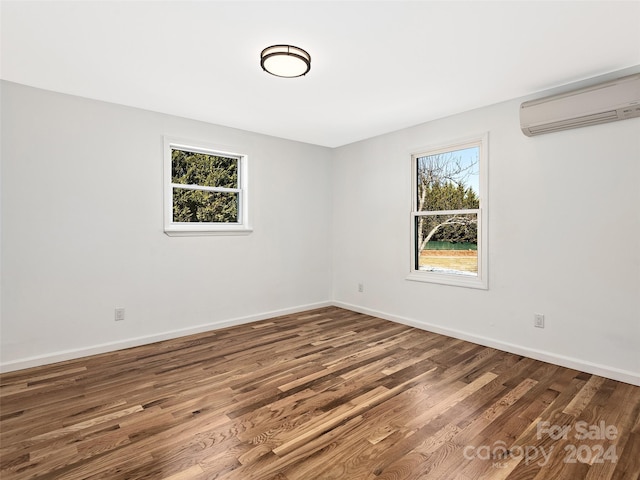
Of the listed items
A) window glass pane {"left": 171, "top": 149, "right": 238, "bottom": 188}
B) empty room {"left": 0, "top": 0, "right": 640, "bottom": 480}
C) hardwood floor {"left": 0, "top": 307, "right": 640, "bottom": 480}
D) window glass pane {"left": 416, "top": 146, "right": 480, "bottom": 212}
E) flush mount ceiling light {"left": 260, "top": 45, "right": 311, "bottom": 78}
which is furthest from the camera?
window glass pane {"left": 171, "top": 149, "right": 238, "bottom": 188}

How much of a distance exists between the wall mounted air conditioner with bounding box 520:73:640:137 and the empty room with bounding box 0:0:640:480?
3 centimetres

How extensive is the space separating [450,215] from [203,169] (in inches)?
119

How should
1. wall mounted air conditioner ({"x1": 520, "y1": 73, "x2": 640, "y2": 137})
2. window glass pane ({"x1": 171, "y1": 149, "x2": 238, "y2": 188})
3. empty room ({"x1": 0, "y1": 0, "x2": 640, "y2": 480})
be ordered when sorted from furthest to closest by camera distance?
window glass pane ({"x1": 171, "y1": 149, "x2": 238, "y2": 188})
wall mounted air conditioner ({"x1": 520, "y1": 73, "x2": 640, "y2": 137})
empty room ({"x1": 0, "y1": 0, "x2": 640, "y2": 480})

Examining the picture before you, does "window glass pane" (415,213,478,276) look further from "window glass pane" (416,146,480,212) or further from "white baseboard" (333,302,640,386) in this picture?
"white baseboard" (333,302,640,386)

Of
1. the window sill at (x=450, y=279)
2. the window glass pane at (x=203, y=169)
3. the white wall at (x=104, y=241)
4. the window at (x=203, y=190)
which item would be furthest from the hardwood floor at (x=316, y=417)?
the window glass pane at (x=203, y=169)

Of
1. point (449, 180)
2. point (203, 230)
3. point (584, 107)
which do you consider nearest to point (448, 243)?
point (449, 180)

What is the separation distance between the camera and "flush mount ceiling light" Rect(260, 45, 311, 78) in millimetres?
2408

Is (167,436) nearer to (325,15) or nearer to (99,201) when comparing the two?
(99,201)

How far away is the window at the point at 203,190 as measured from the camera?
391 cm

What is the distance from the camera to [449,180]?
408 centimetres

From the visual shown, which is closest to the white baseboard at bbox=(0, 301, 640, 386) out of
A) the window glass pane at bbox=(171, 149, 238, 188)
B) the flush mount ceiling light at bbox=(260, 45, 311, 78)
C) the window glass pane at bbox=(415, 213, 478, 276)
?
the window glass pane at bbox=(415, 213, 478, 276)

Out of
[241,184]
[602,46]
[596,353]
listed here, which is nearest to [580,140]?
[602,46]

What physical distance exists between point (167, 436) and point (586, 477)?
2252mm

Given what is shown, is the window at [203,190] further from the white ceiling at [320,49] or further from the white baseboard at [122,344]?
the white baseboard at [122,344]
